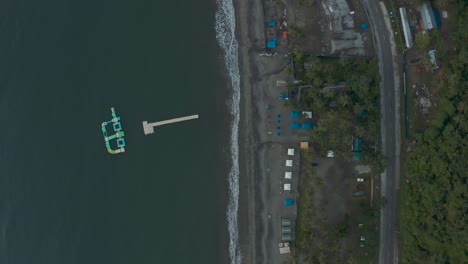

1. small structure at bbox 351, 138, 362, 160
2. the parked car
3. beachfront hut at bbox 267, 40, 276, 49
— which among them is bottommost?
the parked car

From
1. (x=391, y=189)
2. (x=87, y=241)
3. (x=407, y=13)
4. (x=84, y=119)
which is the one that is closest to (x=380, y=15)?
(x=407, y=13)

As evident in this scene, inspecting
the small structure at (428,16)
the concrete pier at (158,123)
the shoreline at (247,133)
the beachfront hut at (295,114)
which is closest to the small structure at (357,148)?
the beachfront hut at (295,114)

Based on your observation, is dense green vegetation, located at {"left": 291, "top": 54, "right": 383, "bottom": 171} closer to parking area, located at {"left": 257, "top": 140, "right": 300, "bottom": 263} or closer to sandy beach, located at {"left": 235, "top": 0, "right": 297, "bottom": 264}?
sandy beach, located at {"left": 235, "top": 0, "right": 297, "bottom": 264}

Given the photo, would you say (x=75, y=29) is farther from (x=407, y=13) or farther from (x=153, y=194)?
(x=407, y=13)

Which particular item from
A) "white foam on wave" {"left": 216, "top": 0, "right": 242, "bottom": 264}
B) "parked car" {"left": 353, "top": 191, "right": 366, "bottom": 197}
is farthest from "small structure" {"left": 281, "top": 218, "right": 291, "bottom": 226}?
"parked car" {"left": 353, "top": 191, "right": 366, "bottom": 197}

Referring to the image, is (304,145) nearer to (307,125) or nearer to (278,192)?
(307,125)

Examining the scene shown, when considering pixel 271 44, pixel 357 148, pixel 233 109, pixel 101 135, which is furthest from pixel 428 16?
pixel 101 135
